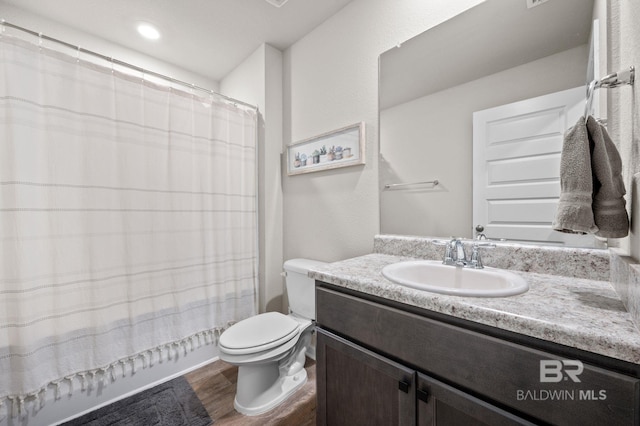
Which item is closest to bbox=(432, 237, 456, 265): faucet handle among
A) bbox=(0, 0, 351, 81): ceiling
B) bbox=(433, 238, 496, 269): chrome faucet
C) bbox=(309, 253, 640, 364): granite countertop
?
bbox=(433, 238, 496, 269): chrome faucet

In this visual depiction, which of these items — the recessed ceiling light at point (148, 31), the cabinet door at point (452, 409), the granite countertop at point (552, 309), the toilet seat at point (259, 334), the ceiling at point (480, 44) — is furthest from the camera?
the recessed ceiling light at point (148, 31)

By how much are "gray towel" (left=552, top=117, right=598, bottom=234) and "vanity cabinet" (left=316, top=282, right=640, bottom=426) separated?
0.34 m

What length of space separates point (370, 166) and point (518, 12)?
2.96 ft

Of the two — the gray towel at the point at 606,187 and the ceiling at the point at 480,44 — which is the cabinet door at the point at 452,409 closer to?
the gray towel at the point at 606,187

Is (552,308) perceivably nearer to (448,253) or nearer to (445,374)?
(445,374)

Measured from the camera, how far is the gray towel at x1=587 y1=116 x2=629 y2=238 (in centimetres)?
68

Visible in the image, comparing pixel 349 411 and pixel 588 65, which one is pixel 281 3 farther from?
pixel 349 411

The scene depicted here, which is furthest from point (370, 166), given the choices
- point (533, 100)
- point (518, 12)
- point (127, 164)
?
point (127, 164)

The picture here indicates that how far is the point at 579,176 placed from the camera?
688mm

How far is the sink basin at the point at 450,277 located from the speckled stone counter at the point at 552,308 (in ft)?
0.12

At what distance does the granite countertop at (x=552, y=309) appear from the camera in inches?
19.8

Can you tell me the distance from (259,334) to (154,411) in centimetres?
73

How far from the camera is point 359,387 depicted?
35.6 inches

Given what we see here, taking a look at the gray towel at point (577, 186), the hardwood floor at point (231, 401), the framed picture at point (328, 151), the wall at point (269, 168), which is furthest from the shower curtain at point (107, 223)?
the gray towel at point (577, 186)
